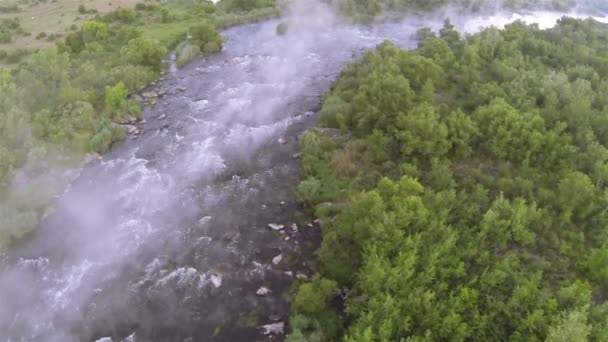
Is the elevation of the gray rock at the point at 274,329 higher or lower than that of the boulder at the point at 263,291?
lower

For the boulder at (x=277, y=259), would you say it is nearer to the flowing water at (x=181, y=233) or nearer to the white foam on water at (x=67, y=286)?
the flowing water at (x=181, y=233)

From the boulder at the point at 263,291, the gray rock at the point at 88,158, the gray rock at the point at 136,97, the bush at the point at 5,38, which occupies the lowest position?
the boulder at the point at 263,291

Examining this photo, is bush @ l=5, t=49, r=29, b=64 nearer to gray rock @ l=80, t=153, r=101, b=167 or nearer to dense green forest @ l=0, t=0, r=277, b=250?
dense green forest @ l=0, t=0, r=277, b=250

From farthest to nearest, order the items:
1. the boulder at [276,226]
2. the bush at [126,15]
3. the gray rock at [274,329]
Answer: the bush at [126,15]
the boulder at [276,226]
the gray rock at [274,329]

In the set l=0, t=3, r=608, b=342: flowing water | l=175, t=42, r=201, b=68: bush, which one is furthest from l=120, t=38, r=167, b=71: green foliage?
l=0, t=3, r=608, b=342: flowing water

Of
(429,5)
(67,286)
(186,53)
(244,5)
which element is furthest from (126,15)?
(67,286)

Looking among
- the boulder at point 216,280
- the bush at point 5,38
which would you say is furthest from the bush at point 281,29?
the boulder at point 216,280

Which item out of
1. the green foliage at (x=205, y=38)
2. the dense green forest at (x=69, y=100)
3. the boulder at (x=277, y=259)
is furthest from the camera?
the green foliage at (x=205, y=38)

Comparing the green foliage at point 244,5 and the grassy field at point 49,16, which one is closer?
the grassy field at point 49,16
